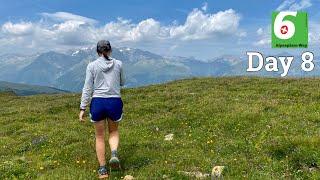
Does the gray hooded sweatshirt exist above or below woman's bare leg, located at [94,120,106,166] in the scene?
above

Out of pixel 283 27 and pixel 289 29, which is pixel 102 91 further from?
pixel 289 29

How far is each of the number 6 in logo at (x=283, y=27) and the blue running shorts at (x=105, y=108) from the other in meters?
18.6

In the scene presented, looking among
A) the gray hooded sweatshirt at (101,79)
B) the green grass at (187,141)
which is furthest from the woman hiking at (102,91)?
the green grass at (187,141)

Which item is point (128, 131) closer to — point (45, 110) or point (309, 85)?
point (45, 110)

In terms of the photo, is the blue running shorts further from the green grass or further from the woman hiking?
the green grass

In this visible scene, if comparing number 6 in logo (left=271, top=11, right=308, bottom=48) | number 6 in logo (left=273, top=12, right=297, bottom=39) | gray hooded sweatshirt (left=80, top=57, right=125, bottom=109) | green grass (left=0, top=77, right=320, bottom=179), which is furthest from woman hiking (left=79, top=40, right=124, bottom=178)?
number 6 in logo (left=273, top=12, right=297, bottom=39)

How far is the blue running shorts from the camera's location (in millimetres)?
13180

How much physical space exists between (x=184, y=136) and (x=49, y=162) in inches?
209

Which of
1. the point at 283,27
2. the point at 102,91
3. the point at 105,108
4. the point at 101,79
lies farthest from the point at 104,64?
the point at 283,27

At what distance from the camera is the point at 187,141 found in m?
16.9

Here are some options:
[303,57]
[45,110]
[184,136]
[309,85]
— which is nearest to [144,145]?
[184,136]

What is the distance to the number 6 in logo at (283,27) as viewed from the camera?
29.5 meters

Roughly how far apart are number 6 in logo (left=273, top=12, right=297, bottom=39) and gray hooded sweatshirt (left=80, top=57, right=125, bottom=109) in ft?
60.4

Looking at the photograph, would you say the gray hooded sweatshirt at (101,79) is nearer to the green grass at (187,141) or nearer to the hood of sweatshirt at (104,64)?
the hood of sweatshirt at (104,64)
